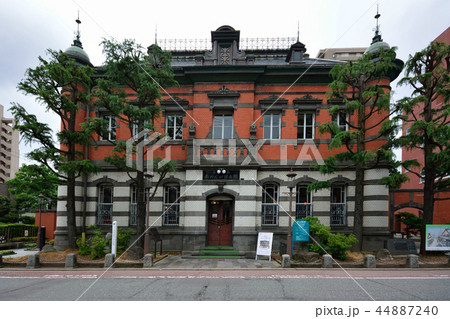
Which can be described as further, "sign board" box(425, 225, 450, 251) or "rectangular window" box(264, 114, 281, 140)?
"rectangular window" box(264, 114, 281, 140)

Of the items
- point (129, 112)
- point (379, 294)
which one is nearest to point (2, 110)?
point (129, 112)

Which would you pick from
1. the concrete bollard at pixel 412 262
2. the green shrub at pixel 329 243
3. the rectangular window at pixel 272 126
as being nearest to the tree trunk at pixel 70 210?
the rectangular window at pixel 272 126

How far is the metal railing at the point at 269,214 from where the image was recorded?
13508mm

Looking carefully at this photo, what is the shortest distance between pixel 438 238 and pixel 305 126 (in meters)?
8.38

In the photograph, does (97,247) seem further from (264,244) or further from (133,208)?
(264,244)

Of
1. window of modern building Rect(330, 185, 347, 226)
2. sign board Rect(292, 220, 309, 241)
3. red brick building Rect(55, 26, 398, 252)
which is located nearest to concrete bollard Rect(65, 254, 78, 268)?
red brick building Rect(55, 26, 398, 252)

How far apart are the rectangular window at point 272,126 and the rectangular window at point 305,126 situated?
50.1 inches

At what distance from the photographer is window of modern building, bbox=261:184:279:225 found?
13.5 meters

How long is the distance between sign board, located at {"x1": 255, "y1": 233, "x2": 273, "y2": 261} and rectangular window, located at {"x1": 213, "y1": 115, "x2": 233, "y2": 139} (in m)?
5.99

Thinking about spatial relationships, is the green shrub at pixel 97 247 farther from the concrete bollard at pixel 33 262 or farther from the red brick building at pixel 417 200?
the red brick building at pixel 417 200

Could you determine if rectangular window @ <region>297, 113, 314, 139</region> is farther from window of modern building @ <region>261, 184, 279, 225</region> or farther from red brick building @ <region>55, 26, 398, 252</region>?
window of modern building @ <region>261, 184, 279, 225</region>

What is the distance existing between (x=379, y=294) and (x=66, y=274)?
10.9 metres

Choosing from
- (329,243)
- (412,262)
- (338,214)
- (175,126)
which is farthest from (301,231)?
(175,126)

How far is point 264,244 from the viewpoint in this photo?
1147cm
